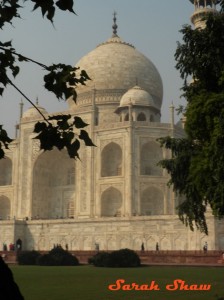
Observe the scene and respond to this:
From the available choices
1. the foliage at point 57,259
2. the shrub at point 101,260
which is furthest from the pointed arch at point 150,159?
the shrub at point 101,260

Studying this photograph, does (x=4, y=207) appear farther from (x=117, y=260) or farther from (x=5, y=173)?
(x=117, y=260)

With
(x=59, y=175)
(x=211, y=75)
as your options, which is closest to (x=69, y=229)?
(x=59, y=175)

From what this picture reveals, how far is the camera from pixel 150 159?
31875mm

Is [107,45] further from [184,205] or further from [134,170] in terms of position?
[184,205]

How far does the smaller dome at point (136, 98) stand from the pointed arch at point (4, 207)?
1111cm

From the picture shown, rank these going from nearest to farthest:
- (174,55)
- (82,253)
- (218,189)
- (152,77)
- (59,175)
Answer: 1. (218,189)
2. (174,55)
3. (82,253)
4. (59,175)
5. (152,77)

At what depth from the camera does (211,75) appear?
1122cm

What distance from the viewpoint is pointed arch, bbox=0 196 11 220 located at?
35188 millimetres

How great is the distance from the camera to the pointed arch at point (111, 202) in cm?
3098

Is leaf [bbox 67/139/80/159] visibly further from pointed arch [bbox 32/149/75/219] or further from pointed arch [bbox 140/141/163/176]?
pointed arch [bbox 32/149/75/219]

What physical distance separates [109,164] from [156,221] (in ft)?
26.0

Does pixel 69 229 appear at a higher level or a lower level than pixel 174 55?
lower

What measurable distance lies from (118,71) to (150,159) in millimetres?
9211

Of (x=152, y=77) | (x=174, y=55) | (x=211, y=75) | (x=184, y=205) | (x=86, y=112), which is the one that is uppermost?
(x=152, y=77)
